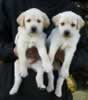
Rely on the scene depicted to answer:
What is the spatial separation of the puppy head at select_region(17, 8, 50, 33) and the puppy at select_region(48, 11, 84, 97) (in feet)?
0.25

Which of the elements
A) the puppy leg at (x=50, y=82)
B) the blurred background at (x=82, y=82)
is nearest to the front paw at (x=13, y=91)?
the puppy leg at (x=50, y=82)

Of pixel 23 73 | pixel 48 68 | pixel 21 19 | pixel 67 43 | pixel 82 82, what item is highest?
pixel 21 19

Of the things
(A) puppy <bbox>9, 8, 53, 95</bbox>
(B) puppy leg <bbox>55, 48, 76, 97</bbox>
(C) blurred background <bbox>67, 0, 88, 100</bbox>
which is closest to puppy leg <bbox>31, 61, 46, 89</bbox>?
(A) puppy <bbox>9, 8, 53, 95</bbox>

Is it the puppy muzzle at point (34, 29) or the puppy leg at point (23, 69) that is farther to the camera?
the puppy leg at point (23, 69)

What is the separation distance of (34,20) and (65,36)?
21 cm

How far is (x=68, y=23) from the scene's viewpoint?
321 cm

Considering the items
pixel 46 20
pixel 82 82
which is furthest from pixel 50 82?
pixel 82 82

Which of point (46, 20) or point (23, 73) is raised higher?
point (46, 20)

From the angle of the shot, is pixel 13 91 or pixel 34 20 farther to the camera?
pixel 13 91

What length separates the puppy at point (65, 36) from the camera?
3207 millimetres

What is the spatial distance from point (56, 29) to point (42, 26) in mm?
101

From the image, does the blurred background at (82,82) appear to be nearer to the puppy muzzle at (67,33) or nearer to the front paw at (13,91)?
the front paw at (13,91)

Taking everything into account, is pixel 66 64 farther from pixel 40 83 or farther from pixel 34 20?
pixel 34 20

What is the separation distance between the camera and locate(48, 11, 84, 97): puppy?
10.5ft
